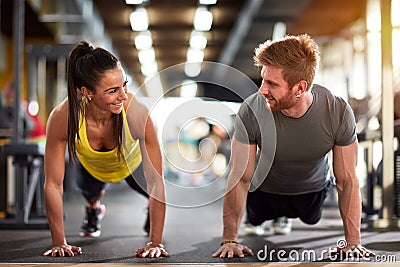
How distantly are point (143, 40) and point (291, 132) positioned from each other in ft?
34.0

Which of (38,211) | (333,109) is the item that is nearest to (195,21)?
(38,211)

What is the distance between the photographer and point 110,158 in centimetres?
261

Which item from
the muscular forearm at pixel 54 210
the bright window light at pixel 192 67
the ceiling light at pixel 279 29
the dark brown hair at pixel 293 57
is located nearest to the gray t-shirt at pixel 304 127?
the dark brown hair at pixel 293 57

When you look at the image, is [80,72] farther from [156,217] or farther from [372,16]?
[372,16]

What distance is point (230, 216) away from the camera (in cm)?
234

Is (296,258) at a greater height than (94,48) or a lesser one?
lesser

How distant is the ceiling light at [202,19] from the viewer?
33.2 feet

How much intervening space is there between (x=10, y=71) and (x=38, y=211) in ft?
23.7

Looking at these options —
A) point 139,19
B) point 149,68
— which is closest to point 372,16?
point 139,19

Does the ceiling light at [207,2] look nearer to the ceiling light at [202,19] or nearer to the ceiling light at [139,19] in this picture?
the ceiling light at [202,19]

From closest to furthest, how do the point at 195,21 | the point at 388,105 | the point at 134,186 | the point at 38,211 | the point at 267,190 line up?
the point at 267,190 < the point at 134,186 < the point at 388,105 < the point at 38,211 < the point at 195,21

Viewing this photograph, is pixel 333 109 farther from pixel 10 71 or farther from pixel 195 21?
pixel 10 71

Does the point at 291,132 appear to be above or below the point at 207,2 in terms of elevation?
below

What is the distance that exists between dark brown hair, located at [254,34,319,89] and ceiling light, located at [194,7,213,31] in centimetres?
775
